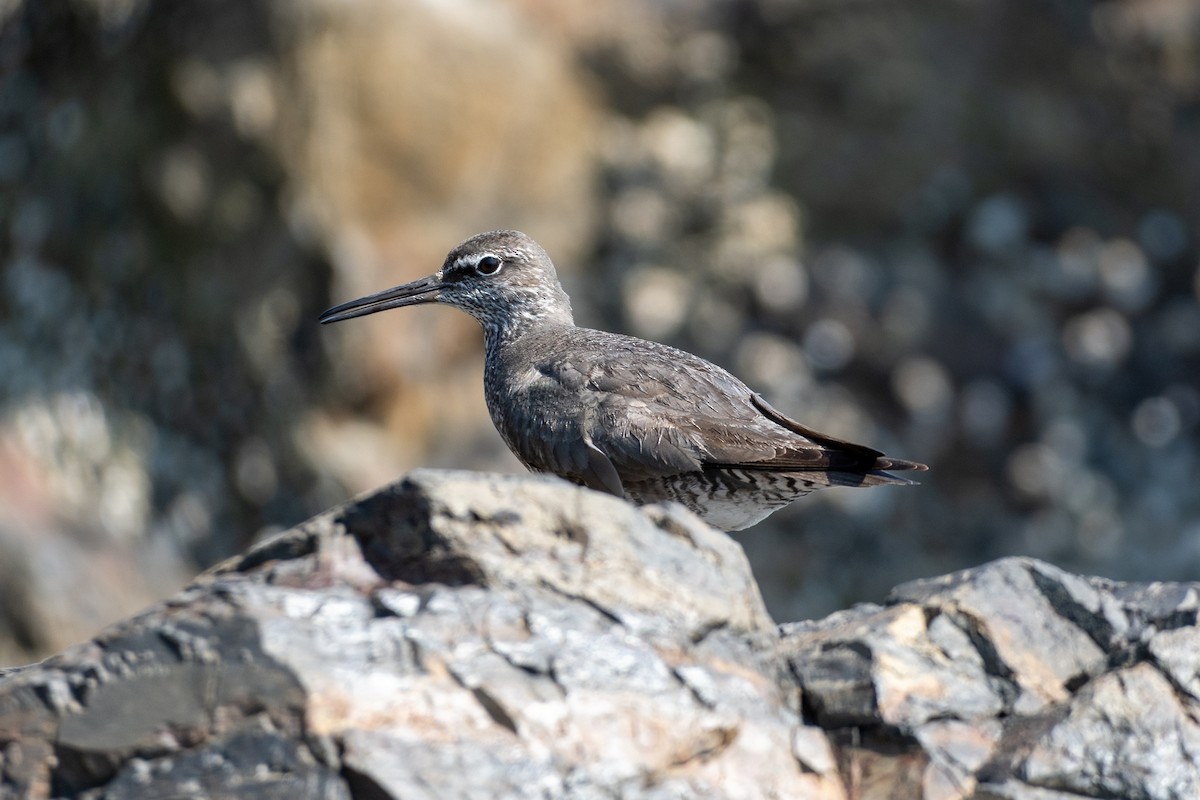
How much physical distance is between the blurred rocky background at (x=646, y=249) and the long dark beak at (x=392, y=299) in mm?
5927

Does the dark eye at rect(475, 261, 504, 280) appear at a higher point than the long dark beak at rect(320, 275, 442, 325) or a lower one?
higher

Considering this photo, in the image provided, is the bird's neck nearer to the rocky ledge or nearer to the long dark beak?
the long dark beak

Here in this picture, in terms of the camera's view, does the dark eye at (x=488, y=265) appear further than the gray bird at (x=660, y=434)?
Yes

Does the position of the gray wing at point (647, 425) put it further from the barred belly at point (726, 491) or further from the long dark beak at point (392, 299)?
the long dark beak at point (392, 299)

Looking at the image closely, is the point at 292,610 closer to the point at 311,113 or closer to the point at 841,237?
the point at 311,113

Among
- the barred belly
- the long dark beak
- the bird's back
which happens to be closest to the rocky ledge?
the bird's back

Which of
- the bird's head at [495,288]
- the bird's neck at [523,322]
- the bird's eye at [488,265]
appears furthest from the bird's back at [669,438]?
the bird's eye at [488,265]

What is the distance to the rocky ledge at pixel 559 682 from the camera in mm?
4105

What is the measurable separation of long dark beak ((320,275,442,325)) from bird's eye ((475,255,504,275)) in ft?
1.03

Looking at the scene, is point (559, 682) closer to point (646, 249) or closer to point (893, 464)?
point (893, 464)

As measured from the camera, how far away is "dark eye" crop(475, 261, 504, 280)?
8.59 m

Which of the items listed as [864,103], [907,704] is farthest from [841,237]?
[907,704]

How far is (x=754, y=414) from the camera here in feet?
22.9

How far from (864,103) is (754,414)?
31.8 feet
